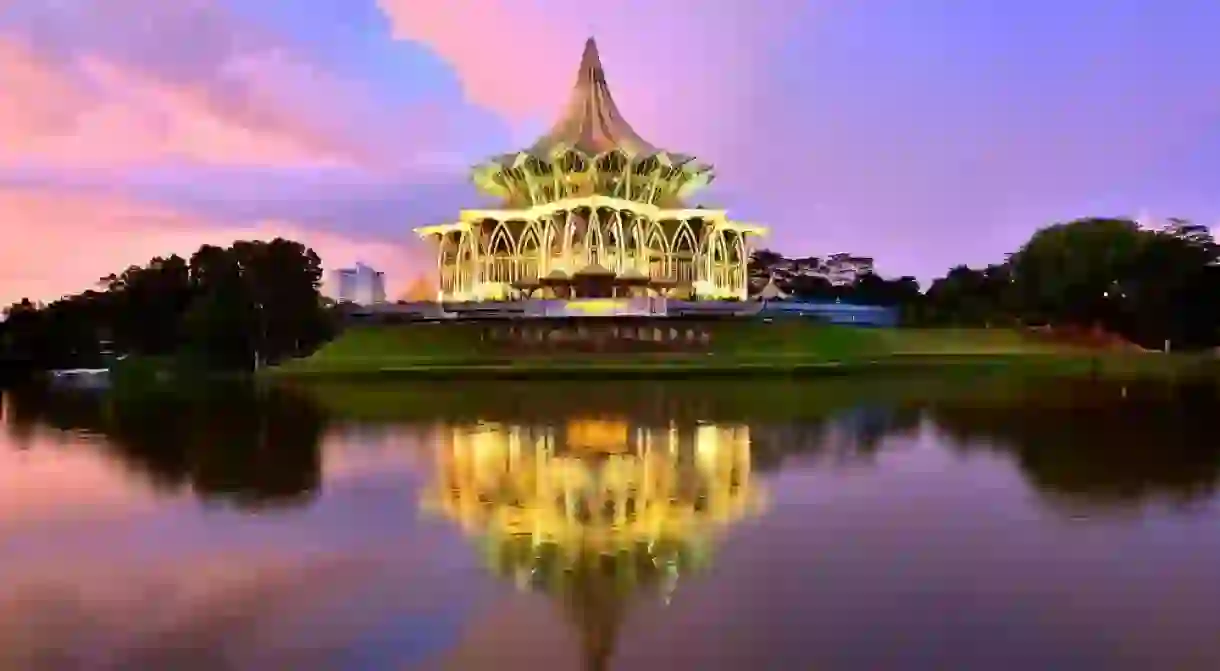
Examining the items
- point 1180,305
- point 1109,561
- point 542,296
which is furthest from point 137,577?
point 1180,305

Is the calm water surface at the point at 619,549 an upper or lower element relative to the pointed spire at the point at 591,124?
lower

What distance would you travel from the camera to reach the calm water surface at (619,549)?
16.1ft

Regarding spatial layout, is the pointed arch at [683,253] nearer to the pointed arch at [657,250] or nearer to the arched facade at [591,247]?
the arched facade at [591,247]

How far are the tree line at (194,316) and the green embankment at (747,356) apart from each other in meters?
3.40

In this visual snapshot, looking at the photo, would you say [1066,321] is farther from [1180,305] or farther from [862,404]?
[862,404]

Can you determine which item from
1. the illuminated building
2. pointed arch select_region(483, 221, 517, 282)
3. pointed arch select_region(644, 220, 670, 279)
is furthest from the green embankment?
pointed arch select_region(483, 221, 517, 282)

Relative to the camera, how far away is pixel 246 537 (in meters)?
7.27

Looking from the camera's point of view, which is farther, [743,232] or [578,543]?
[743,232]

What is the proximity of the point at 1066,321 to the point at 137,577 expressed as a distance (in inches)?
1277

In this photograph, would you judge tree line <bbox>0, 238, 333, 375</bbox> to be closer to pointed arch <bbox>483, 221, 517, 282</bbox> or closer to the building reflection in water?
pointed arch <bbox>483, 221, 517, 282</bbox>

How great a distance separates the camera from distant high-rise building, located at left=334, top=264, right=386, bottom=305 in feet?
133

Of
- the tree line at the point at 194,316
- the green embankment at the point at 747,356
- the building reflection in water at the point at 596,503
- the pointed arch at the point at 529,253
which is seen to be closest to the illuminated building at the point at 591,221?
the pointed arch at the point at 529,253

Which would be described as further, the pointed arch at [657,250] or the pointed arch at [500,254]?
the pointed arch at [500,254]

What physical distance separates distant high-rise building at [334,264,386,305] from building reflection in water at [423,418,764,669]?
2870 cm
